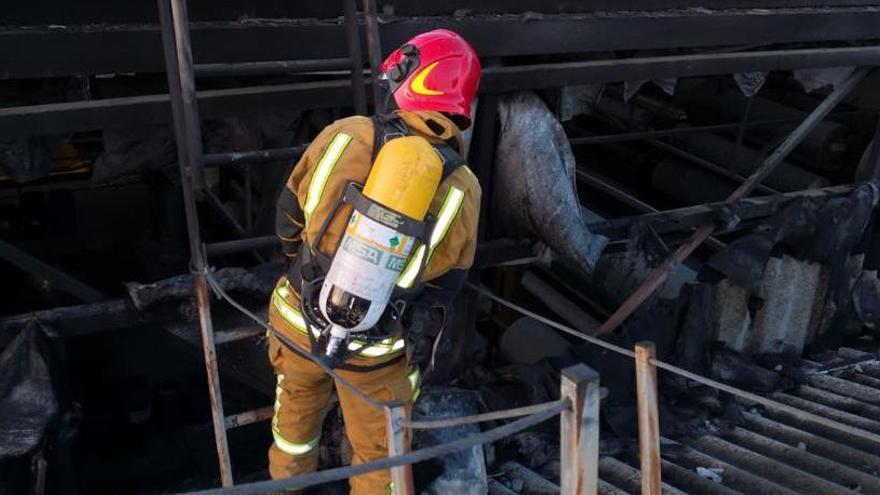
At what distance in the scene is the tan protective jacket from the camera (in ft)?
8.67

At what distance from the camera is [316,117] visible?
418cm

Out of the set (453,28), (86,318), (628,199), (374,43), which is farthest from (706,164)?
(86,318)

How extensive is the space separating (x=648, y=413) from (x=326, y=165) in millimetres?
1332

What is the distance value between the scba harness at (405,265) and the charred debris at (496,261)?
574 mm

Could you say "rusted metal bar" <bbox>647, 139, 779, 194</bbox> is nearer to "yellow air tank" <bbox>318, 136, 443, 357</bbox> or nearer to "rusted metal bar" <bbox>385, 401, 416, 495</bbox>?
"yellow air tank" <bbox>318, 136, 443, 357</bbox>

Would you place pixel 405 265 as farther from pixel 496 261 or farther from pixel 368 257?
pixel 496 261

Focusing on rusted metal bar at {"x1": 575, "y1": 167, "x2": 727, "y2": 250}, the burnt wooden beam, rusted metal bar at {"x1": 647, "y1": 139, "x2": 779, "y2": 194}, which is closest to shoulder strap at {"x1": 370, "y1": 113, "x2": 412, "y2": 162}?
the burnt wooden beam

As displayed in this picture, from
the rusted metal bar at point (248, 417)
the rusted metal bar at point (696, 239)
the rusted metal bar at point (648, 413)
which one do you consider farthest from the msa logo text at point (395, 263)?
the rusted metal bar at point (696, 239)

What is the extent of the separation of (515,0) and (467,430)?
7.41 ft

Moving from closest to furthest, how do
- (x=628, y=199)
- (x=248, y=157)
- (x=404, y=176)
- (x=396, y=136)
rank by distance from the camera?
(x=404, y=176)
(x=396, y=136)
(x=248, y=157)
(x=628, y=199)

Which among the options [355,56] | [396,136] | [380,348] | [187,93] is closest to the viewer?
[396,136]

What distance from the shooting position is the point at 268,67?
9.95 feet

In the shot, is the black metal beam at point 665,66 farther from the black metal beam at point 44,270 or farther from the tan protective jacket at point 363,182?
the black metal beam at point 44,270

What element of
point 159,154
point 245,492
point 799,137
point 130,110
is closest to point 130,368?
point 159,154
